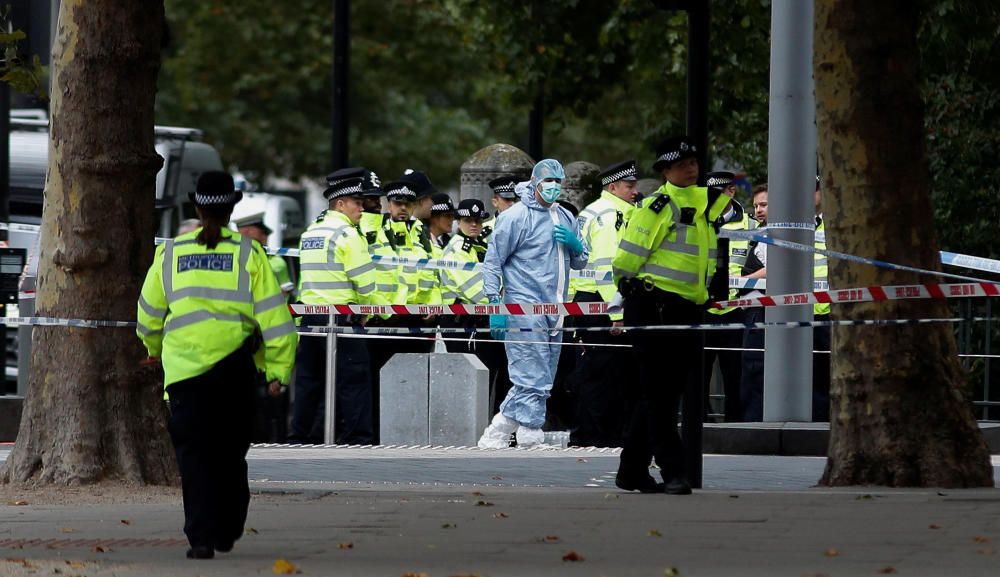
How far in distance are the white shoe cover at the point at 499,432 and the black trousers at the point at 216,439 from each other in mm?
6604

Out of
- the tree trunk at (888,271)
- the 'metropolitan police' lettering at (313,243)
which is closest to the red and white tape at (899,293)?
the tree trunk at (888,271)

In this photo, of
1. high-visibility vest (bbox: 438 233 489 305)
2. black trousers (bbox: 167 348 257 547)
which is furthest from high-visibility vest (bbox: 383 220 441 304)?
black trousers (bbox: 167 348 257 547)

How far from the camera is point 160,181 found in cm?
2811

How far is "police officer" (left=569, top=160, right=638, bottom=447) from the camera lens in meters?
16.2

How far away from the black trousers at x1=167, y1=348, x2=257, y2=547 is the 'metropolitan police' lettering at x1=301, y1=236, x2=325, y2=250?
7399 millimetres

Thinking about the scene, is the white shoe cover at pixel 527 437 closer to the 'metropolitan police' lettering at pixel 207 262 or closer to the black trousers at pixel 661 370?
the black trousers at pixel 661 370

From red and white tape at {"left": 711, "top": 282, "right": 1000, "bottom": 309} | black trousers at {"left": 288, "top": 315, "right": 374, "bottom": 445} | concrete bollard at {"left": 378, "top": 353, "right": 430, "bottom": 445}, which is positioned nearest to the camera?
red and white tape at {"left": 711, "top": 282, "right": 1000, "bottom": 309}

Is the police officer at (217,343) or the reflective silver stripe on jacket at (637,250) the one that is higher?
the reflective silver stripe on jacket at (637,250)

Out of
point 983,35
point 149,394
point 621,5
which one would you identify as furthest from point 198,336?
point 621,5

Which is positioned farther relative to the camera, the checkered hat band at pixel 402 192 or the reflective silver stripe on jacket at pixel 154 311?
the checkered hat band at pixel 402 192

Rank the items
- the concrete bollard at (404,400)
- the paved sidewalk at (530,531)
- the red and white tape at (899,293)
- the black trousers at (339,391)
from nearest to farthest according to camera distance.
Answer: the paved sidewalk at (530,531), the red and white tape at (899,293), the concrete bollard at (404,400), the black trousers at (339,391)

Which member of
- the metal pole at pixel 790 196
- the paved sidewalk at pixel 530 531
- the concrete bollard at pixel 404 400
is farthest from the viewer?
the concrete bollard at pixel 404 400

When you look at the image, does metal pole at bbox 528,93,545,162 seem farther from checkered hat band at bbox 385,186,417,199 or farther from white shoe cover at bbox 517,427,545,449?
white shoe cover at bbox 517,427,545,449

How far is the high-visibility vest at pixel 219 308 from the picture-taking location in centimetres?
905
